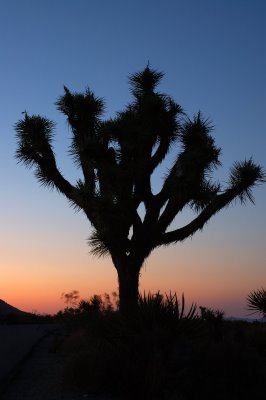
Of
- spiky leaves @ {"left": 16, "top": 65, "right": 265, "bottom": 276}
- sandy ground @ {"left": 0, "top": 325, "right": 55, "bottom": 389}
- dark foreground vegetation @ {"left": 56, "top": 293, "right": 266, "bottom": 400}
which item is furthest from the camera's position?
spiky leaves @ {"left": 16, "top": 65, "right": 265, "bottom": 276}

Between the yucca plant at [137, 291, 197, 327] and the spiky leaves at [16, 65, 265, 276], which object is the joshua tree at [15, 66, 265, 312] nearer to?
the spiky leaves at [16, 65, 265, 276]

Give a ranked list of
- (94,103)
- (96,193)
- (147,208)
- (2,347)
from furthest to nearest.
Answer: (94,103)
(147,208)
(96,193)
(2,347)

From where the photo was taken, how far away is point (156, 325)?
8156 millimetres

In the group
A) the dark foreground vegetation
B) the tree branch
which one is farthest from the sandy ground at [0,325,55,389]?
the tree branch

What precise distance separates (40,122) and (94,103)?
1763 mm

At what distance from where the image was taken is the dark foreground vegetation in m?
7.35

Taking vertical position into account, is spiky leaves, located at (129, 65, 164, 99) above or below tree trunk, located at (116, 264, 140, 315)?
above

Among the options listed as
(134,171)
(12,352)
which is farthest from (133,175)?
(12,352)

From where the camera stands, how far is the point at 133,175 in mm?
15688

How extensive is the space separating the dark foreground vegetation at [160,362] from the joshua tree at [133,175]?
606 cm

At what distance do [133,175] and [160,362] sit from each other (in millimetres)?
8683

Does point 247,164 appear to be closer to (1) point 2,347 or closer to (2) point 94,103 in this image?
(2) point 94,103

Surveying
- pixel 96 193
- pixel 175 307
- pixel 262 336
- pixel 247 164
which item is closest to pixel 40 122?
pixel 96 193

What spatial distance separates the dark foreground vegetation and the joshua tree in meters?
6.06
